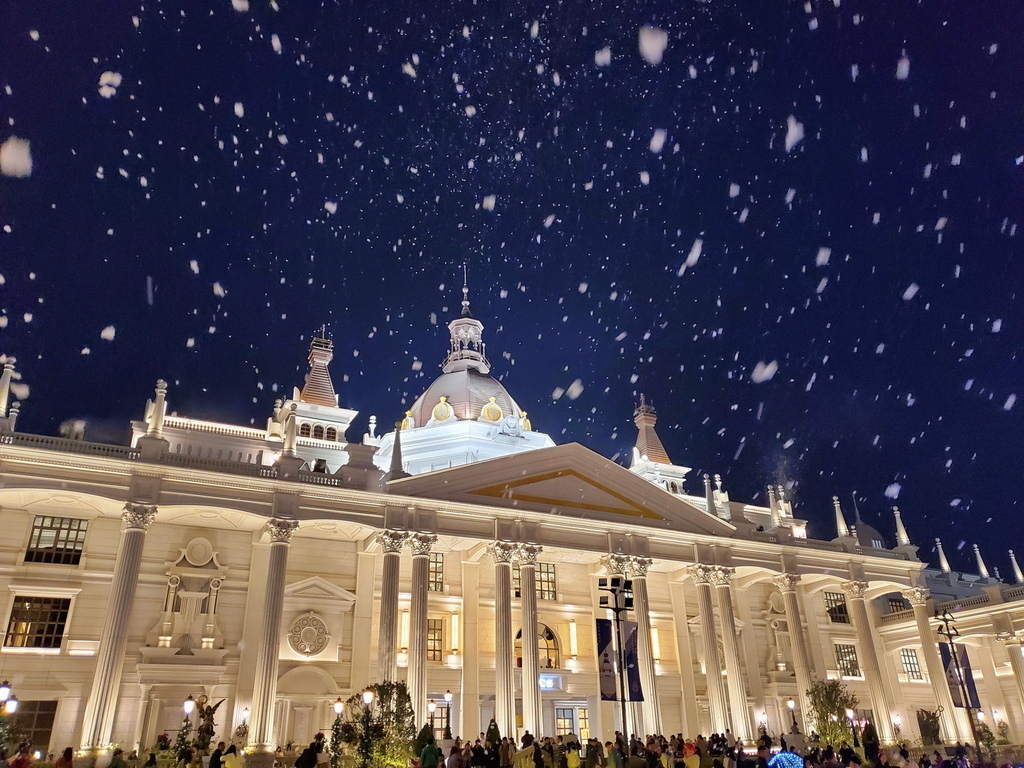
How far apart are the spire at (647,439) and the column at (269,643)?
105ft

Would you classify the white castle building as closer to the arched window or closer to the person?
the arched window

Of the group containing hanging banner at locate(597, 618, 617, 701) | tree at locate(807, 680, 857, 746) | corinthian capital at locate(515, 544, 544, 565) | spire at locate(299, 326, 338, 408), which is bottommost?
tree at locate(807, 680, 857, 746)

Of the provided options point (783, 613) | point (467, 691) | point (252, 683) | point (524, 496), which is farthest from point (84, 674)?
point (783, 613)

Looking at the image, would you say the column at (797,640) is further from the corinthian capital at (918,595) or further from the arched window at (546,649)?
the arched window at (546,649)

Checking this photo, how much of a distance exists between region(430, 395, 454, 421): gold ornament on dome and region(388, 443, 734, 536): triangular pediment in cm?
1620

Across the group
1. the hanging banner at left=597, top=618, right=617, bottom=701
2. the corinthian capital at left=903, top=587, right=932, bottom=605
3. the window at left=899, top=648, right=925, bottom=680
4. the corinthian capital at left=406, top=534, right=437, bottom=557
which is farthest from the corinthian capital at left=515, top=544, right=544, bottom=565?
the window at left=899, top=648, right=925, bottom=680

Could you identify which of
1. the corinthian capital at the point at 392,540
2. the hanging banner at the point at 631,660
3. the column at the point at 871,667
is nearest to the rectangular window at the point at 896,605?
the column at the point at 871,667

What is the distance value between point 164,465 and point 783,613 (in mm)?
37026

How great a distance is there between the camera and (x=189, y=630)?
33750mm

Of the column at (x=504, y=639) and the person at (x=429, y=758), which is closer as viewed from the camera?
the person at (x=429, y=758)

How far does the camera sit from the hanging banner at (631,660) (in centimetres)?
2600

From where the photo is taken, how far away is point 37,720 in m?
30.4

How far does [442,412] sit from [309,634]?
2170 cm

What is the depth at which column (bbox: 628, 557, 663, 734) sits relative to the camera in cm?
3606
